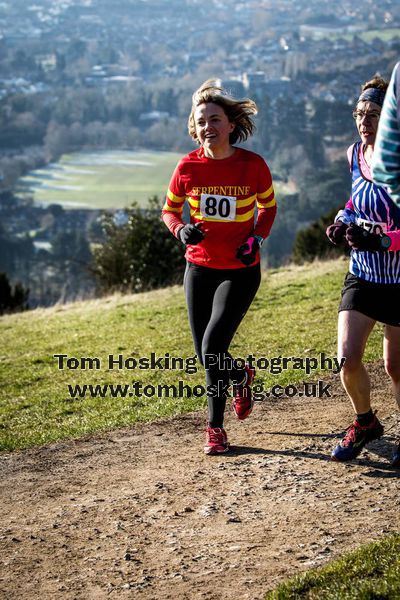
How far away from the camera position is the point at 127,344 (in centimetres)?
1155

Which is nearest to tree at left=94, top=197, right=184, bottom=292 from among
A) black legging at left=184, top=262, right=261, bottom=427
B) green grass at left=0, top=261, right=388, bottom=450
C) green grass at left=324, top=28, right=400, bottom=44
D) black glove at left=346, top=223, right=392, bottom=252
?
green grass at left=0, top=261, right=388, bottom=450

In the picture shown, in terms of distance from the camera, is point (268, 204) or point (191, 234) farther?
point (268, 204)

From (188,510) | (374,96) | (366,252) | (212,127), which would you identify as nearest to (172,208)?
(212,127)

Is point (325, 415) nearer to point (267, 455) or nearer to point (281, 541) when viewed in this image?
point (267, 455)

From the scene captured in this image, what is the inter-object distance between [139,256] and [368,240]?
21352 mm

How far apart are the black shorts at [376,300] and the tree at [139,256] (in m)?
19.6

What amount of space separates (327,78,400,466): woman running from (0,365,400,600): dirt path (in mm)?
818

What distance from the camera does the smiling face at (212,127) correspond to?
586cm

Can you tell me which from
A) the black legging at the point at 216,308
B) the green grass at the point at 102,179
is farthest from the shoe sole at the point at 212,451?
the green grass at the point at 102,179

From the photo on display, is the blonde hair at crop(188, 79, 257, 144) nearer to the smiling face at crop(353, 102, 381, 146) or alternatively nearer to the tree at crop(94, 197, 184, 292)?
the smiling face at crop(353, 102, 381, 146)


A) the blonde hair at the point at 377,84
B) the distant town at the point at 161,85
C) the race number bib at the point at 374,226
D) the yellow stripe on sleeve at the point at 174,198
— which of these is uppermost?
the blonde hair at the point at 377,84

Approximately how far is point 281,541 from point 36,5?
19211 centimetres

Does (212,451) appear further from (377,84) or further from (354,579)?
(377,84)

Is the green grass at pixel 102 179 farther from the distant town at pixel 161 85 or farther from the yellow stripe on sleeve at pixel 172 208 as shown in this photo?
the yellow stripe on sleeve at pixel 172 208
